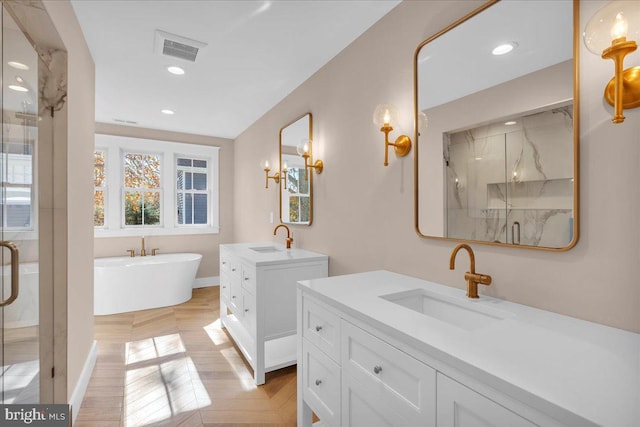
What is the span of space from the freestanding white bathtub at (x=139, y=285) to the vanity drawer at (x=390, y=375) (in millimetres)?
3499

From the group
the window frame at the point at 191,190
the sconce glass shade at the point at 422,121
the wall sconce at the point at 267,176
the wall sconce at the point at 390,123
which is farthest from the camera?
the window frame at the point at 191,190

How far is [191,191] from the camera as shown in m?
5.14

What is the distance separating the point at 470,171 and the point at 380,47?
1065 mm

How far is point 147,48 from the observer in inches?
93.1

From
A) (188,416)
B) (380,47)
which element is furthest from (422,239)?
(188,416)

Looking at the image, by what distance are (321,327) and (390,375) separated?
45 cm

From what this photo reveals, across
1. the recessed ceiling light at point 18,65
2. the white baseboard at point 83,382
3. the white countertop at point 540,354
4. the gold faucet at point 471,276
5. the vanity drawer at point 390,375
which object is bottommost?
the white baseboard at point 83,382

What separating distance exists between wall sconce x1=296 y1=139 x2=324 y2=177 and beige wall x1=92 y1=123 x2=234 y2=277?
110 inches

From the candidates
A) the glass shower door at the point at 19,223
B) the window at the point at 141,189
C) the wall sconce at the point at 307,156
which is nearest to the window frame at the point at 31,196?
the glass shower door at the point at 19,223

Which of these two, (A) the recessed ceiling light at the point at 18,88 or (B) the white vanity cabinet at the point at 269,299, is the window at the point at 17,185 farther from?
(B) the white vanity cabinet at the point at 269,299

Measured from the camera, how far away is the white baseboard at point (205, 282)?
500 centimetres

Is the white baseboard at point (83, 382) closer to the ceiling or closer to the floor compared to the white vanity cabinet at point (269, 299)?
closer to the floor

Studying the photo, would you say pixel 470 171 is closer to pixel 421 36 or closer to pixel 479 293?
pixel 479 293

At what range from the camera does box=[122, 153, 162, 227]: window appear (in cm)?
468
